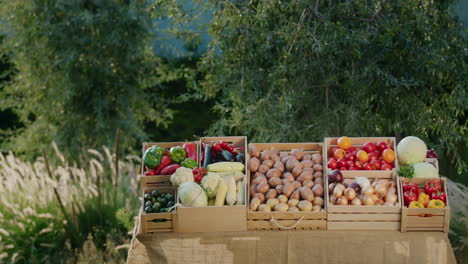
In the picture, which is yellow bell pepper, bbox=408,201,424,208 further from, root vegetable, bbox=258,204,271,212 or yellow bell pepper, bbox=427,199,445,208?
root vegetable, bbox=258,204,271,212

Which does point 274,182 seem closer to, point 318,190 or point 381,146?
point 318,190

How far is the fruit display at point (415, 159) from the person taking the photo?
3.74 m

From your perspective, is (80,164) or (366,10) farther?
(80,164)

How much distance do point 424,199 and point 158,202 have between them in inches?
57.1

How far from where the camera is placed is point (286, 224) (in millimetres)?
3518

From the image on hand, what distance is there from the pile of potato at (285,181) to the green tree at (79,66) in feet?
10.5

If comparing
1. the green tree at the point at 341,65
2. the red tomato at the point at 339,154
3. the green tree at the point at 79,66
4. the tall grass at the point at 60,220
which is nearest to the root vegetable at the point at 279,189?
the red tomato at the point at 339,154

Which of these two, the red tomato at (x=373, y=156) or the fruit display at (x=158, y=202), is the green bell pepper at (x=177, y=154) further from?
the red tomato at (x=373, y=156)

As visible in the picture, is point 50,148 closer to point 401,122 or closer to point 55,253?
point 55,253

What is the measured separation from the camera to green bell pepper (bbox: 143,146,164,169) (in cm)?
383

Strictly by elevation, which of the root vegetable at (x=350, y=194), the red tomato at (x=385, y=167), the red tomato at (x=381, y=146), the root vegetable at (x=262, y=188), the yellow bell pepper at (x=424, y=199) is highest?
the red tomato at (x=381, y=146)

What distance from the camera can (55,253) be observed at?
5.09 metres

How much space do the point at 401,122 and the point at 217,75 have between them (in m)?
1.60

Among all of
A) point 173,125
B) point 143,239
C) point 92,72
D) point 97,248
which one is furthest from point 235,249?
point 173,125
